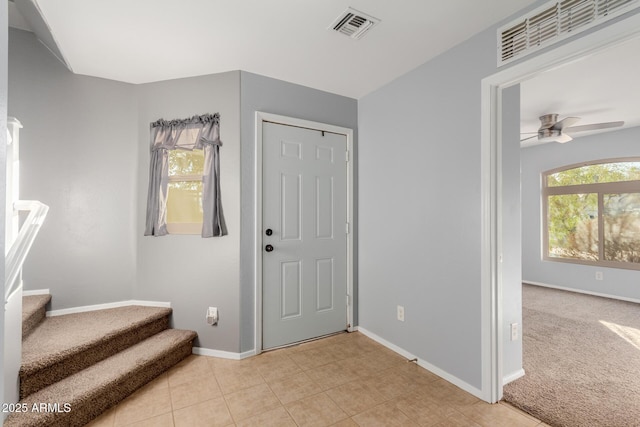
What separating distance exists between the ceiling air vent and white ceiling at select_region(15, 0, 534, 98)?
44 mm

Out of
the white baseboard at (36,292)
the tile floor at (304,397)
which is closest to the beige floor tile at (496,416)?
the tile floor at (304,397)

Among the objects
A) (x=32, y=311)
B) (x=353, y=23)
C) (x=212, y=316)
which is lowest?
(x=212, y=316)

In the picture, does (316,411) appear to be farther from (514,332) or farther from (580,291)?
(580,291)

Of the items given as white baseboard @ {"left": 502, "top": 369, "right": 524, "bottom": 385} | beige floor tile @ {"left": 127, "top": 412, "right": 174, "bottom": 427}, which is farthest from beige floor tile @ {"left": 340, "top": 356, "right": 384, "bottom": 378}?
beige floor tile @ {"left": 127, "top": 412, "right": 174, "bottom": 427}

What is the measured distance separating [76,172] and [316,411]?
2860 mm

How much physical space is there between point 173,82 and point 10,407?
2.57 m

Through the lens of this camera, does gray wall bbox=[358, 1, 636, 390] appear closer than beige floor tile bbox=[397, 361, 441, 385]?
Yes

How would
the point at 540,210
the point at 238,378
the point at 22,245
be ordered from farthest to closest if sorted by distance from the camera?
the point at 540,210 → the point at 238,378 → the point at 22,245

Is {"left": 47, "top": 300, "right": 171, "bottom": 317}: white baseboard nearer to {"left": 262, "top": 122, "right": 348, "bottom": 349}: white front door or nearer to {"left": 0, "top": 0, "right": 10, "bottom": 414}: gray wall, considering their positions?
{"left": 262, "top": 122, "right": 348, "bottom": 349}: white front door

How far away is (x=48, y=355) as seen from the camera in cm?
187

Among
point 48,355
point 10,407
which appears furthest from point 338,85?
point 10,407

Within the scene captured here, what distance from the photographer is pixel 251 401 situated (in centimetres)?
202

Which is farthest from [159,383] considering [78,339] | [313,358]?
[313,358]

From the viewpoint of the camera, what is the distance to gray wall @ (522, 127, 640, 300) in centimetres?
440
